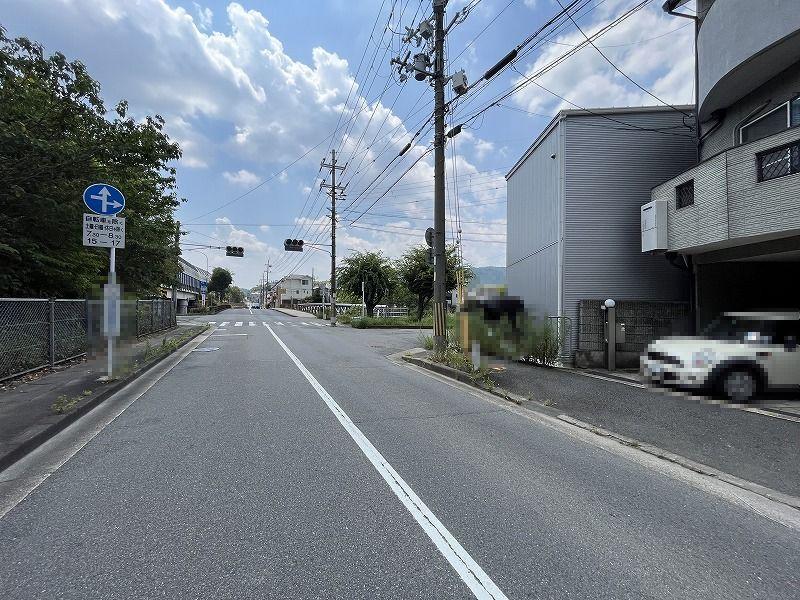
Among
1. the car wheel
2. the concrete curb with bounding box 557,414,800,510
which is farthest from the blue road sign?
the car wheel

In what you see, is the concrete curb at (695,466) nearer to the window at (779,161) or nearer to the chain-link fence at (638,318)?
the chain-link fence at (638,318)

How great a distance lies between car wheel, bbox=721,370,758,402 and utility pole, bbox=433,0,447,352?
21.2ft

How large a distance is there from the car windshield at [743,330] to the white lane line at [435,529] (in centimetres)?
687

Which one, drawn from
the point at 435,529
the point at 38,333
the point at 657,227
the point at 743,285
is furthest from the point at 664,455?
the point at 38,333

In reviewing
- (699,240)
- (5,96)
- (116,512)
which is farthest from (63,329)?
(699,240)

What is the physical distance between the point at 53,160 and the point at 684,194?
13377mm

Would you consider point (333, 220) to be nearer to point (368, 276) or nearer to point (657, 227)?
point (368, 276)

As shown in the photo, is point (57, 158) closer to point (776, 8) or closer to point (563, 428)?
point (563, 428)

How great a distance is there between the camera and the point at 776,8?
7.91m

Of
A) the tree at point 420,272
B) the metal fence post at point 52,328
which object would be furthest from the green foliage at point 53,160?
the tree at point 420,272

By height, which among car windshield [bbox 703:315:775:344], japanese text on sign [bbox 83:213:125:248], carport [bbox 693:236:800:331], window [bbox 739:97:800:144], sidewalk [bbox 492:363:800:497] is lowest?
sidewalk [bbox 492:363:800:497]

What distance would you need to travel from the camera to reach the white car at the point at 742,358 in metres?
7.37

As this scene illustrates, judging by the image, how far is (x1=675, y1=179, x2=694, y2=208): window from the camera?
972cm

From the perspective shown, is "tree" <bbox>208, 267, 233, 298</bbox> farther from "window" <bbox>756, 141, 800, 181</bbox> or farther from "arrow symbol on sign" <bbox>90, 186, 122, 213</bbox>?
"window" <bbox>756, 141, 800, 181</bbox>
